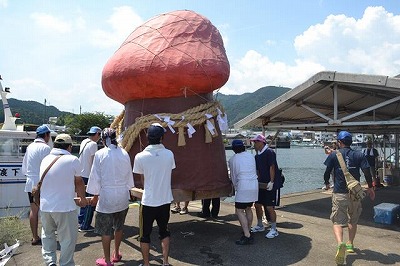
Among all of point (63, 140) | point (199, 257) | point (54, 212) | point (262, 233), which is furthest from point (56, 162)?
point (262, 233)

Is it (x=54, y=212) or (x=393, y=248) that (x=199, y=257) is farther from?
(x=393, y=248)

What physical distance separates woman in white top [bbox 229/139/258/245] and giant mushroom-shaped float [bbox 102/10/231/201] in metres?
0.28

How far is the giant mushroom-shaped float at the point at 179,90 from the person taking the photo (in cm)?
521

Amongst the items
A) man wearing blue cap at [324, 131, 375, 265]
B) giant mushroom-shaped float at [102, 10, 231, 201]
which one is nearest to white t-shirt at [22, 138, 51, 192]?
giant mushroom-shaped float at [102, 10, 231, 201]

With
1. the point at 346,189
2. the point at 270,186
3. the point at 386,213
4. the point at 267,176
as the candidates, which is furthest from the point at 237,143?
the point at 386,213

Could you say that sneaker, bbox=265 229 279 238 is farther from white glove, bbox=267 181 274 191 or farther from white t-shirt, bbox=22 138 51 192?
white t-shirt, bbox=22 138 51 192

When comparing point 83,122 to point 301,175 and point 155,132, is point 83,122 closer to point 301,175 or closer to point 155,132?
point 301,175

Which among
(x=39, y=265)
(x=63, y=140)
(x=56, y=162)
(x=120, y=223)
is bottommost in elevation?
(x=39, y=265)

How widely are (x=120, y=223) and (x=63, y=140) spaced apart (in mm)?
1305

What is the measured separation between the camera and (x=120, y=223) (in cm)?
459

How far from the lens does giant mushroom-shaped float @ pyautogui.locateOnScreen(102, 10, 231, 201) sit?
521 cm

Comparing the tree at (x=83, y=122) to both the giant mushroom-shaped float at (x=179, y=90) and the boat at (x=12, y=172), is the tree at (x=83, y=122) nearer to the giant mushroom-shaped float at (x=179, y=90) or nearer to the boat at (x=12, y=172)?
the boat at (x=12, y=172)

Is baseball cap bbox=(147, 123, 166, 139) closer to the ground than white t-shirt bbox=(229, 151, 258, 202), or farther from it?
farther from it

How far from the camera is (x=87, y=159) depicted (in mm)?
5820
